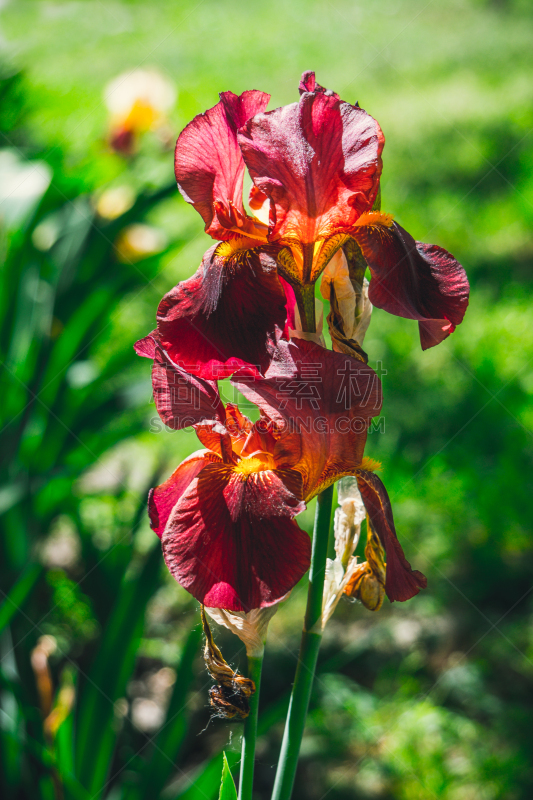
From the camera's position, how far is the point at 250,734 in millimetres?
506

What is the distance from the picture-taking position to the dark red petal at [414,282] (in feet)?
1.56

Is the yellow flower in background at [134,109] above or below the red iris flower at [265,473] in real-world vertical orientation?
below

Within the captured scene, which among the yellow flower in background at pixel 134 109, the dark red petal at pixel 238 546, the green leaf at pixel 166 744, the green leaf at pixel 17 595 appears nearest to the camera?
the dark red petal at pixel 238 546

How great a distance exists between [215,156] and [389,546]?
333 millimetres

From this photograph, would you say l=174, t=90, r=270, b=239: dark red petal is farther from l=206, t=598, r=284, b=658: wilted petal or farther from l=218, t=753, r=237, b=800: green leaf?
l=218, t=753, r=237, b=800: green leaf

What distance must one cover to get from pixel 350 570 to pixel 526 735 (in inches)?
43.4

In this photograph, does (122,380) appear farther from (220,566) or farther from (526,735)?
(220,566)

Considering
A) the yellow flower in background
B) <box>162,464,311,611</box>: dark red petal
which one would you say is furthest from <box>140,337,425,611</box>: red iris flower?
the yellow flower in background

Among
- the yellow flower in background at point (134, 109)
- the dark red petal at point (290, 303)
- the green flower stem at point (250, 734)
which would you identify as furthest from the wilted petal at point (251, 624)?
the yellow flower in background at point (134, 109)

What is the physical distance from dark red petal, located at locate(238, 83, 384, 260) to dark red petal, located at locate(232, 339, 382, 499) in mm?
107

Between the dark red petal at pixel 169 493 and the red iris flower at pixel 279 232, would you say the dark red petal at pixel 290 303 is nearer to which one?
the red iris flower at pixel 279 232

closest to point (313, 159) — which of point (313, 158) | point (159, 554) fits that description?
point (313, 158)

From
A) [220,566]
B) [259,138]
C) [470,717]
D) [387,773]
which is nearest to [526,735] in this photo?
[470,717]

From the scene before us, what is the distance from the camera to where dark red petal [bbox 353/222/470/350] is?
0.47 m
